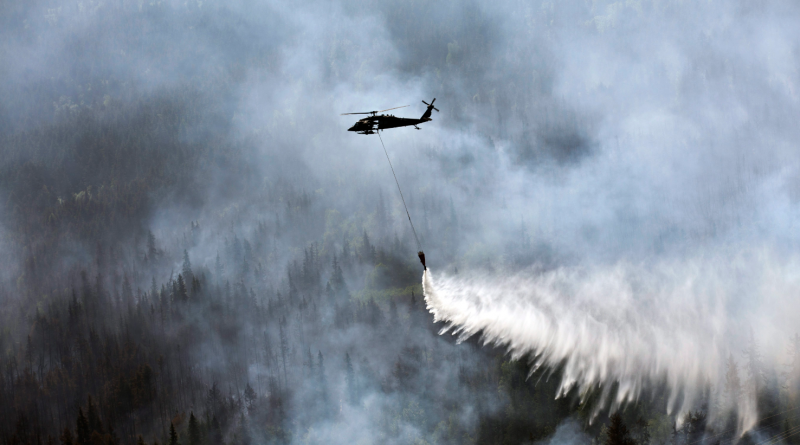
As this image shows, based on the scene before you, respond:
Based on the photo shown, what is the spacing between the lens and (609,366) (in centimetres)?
19850

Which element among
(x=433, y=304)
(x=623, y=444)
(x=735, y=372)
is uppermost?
(x=735, y=372)

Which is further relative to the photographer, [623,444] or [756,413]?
[756,413]

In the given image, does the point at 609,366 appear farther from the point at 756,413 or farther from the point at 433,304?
the point at 433,304

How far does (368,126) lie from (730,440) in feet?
477

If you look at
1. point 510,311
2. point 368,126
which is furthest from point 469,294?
point 368,126

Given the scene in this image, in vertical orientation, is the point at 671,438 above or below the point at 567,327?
below

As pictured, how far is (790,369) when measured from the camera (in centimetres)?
19750

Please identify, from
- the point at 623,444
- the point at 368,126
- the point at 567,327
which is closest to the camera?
the point at 368,126

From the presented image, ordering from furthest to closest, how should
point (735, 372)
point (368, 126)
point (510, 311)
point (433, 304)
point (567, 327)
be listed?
point (735, 372), point (567, 327), point (510, 311), point (433, 304), point (368, 126)

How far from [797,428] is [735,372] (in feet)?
86.7

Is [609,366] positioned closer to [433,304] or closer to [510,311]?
[510,311]

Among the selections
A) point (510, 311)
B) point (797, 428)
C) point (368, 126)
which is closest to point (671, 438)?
point (797, 428)

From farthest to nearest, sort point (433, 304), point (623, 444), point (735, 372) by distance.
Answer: point (735, 372)
point (623, 444)
point (433, 304)

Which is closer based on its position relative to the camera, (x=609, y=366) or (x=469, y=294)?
(x=469, y=294)
